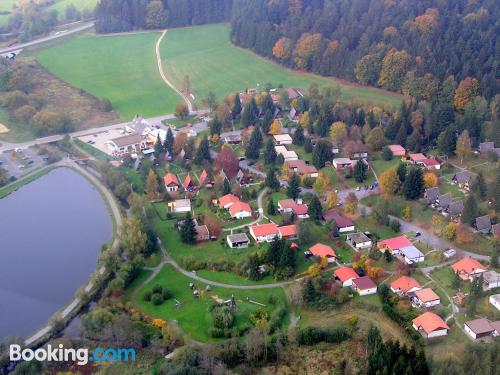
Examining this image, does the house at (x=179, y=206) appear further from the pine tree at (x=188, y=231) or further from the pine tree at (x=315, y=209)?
the pine tree at (x=315, y=209)

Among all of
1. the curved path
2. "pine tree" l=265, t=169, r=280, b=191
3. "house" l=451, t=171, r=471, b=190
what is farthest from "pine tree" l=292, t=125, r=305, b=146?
the curved path

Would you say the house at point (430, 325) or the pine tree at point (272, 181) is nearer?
the house at point (430, 325)

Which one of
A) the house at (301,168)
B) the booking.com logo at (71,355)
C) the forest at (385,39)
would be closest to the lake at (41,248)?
the booking.com logo at (71,355)

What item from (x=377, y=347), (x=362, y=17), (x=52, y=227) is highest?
(x=362, y=17)

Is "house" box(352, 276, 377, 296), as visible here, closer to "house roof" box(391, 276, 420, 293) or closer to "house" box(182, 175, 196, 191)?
"house roof" box(391, 276, 420, 293)

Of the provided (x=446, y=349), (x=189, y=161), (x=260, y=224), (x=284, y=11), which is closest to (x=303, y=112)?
(x=189, y=161)

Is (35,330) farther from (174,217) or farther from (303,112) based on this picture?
(303,112)
